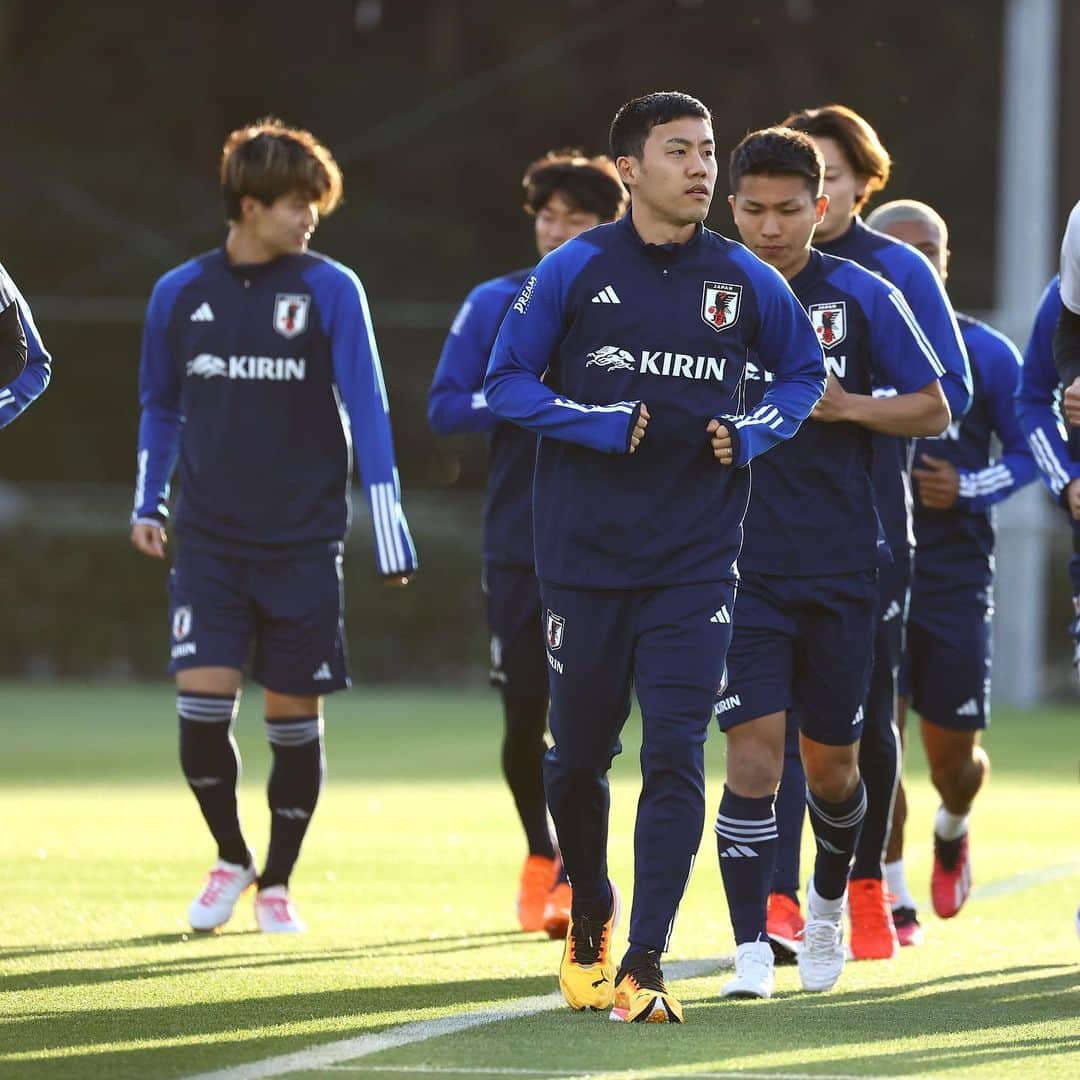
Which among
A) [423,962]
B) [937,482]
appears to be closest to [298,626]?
[423,962]

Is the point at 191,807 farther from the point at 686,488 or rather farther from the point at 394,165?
the point at 394,165

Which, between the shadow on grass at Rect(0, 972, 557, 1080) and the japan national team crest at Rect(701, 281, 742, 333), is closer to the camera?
the shadow on grass at Rect(0, 972, 557, 1080)

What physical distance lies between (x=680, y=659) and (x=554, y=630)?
1.03ft

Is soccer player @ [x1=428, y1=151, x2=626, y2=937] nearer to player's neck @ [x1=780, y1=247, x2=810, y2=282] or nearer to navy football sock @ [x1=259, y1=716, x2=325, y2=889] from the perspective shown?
navy football sock @ [x1=259, y1=716, x2=325, y2=889]

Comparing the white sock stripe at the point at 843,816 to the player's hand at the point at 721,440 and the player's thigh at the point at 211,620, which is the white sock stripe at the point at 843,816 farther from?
the player's thigh at the point at 211,620

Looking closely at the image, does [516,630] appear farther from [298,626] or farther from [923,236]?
[923,236]

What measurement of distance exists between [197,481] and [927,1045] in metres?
3.04

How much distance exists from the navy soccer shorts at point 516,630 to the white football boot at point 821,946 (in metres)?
1.57

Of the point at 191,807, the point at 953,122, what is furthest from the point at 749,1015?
the point at 953,122

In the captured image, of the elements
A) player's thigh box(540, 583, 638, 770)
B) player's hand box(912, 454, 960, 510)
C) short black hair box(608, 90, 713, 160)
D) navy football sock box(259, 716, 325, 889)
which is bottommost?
navy football sock box(259, 716, 325, 889)

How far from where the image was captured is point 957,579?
8148mm

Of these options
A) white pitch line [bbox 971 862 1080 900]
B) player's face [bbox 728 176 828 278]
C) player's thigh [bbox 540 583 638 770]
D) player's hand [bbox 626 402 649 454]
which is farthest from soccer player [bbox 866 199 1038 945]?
player's hand [bbox 626 402 649 454]

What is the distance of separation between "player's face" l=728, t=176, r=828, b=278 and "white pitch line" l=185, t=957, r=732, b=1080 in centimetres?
188

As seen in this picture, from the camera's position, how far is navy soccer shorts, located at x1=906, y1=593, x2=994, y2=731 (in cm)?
816
